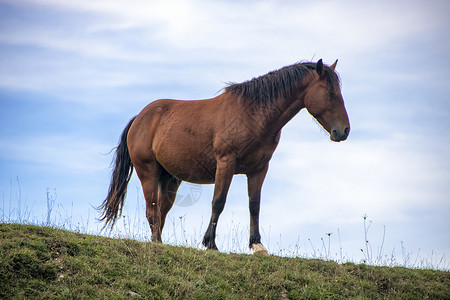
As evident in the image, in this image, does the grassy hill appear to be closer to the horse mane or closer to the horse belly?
the horse belly

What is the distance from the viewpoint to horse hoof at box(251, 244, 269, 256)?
8598 millimetres

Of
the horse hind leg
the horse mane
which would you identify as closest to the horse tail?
the horse hind leg

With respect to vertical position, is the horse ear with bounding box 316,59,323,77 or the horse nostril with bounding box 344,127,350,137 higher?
the horse ear with bounding box 316,59,323,77

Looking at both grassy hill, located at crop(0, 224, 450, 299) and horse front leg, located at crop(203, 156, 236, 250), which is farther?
horse front leg, located at crop(203, 156, 236, 250)

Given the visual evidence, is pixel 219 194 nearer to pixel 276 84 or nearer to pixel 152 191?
pixel 152 191

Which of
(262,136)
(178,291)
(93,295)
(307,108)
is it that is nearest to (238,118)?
(262,136)

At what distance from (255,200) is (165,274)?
2577mm

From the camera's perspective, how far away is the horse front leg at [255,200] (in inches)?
351

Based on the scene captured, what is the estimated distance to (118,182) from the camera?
36.6ft

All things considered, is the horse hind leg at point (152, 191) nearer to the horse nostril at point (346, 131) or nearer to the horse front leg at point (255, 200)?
the horse front leg at point (255, 200)

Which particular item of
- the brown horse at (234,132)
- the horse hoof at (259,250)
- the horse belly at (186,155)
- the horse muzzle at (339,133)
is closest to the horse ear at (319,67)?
the brown horse at (234,132)

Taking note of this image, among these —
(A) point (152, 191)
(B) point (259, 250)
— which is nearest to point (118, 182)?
(A) point (152, 191)

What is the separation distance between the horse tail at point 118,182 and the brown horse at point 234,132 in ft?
2.83

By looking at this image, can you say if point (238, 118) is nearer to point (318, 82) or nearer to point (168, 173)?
point (318, 82)
